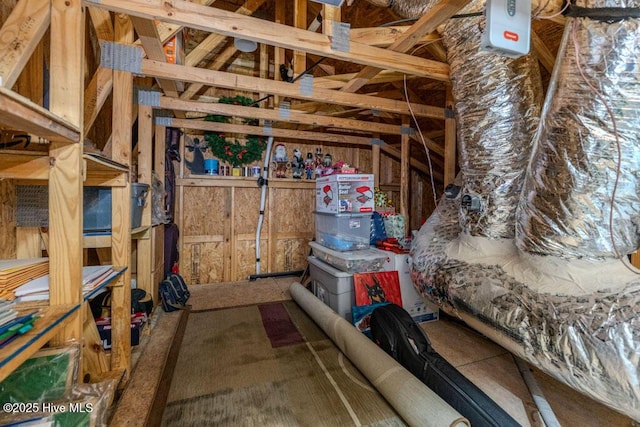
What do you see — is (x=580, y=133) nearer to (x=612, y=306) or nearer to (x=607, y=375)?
(x=612, y=306)

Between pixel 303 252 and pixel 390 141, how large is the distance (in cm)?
256

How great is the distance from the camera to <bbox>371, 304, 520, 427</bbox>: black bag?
124 centimetres

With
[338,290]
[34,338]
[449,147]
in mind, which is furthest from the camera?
[449,147]

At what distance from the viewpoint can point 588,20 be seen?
3.81 feet

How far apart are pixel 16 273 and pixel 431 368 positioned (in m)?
1.93

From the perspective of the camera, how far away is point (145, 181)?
2.36m

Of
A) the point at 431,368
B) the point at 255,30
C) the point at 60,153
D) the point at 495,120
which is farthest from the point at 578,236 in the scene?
the point at 60,153

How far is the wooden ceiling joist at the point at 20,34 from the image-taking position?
99 centimetres

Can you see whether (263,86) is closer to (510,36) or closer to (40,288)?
(510,36)

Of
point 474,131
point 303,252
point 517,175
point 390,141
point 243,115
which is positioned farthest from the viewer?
point 390,141

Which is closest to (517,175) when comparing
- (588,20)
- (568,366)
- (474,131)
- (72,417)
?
(474,131)

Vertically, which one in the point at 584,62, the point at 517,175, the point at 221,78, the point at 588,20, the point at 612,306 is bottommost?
the point at 612,306

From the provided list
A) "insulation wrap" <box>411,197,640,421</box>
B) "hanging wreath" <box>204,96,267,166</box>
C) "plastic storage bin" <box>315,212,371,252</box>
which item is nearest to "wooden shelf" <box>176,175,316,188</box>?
"hanging wreath" <box>204,96,267,166</box>

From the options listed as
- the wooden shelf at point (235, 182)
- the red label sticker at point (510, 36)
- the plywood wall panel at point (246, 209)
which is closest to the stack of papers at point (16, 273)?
the red label sticker at point (510, 36)
